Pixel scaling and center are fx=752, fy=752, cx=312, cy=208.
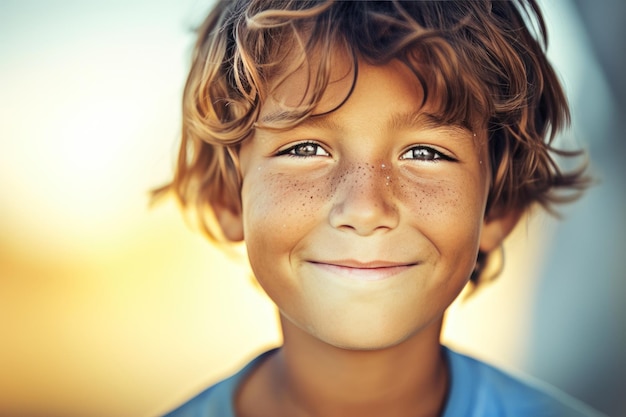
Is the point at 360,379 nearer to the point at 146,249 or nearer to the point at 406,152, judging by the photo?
the point at 406,152

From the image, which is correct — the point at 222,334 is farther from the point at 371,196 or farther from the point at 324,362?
the point at 371,196

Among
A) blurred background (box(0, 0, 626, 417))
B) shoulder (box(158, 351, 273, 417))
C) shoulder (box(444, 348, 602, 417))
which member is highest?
blurred background (box(0, 0, 626, 417))

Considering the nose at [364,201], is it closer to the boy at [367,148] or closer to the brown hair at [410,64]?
the boy at [367,148]

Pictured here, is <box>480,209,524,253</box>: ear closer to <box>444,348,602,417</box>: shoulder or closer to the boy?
the boy

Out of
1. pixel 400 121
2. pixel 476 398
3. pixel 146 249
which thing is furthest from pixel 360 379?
pixel 146 249

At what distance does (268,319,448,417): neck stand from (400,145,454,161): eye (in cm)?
34

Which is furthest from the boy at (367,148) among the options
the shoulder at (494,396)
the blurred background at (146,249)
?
the blurred background at (146,249)

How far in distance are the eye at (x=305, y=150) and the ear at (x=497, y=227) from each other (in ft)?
1.28

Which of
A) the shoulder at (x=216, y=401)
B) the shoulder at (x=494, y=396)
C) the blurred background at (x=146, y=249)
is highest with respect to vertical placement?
the blurred background at (x=146, y=249)

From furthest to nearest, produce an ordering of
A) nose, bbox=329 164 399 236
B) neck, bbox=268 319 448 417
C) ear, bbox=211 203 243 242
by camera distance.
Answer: ear, bbox=211 203 243 242 < neck, bbox=268 319 448 417 < nose, bbox=329 164 399 236

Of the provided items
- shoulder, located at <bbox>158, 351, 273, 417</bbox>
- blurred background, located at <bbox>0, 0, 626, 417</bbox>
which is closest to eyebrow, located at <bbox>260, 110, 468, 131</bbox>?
blurred background, located at <bbox>0, 0, 626, 417</bbox>

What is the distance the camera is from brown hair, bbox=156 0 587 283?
3.66ft

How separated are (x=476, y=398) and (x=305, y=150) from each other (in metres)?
0.60

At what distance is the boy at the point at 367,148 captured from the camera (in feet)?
3.68
